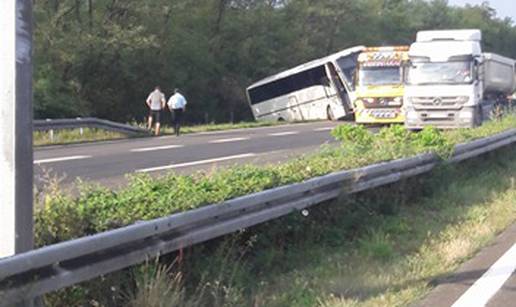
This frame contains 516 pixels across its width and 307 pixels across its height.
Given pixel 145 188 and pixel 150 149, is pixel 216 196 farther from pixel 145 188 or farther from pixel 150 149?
pixel 150 149

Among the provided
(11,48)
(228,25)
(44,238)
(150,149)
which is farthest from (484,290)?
(228,25)

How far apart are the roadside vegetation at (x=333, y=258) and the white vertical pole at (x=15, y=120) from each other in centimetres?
94

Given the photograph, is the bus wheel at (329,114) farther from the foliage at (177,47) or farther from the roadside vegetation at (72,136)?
the roadside vegetation at (72,136)

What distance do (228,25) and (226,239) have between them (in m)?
55.8

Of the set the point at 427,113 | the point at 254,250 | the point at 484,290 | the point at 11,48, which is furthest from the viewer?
the point at 427,113

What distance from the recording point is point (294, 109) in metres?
48.7

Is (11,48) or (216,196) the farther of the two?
(216,196)

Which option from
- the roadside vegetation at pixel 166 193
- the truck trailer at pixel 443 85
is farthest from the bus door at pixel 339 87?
the roadside vegetation at pixel 166 193

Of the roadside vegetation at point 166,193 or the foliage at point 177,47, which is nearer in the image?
the roadside vegetation at point 166,193

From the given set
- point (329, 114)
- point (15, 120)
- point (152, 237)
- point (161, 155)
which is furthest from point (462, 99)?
point (15, 120)

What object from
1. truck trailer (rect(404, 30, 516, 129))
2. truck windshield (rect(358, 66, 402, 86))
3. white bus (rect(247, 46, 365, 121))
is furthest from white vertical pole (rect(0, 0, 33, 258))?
white bus (rect(247, 46, 365, 121))

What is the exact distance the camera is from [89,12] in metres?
47.7

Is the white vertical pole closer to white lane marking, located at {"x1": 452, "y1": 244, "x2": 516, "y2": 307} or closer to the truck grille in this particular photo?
white lane marking, located at {"x1": 452, "y1": 244, "x2": 516, "y2": 307}

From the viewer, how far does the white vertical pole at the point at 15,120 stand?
17.6 feet
